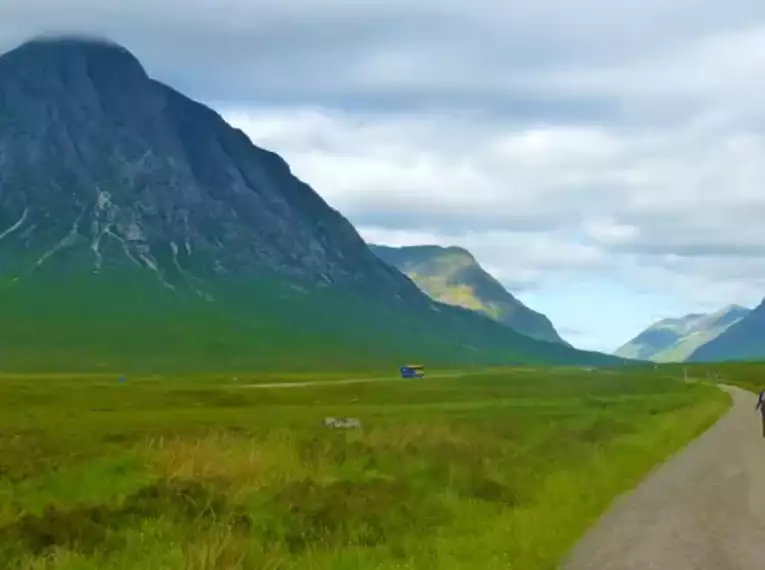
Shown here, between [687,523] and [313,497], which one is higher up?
[313,497]

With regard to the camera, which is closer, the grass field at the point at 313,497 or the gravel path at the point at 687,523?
the grass field at the point at 313,497

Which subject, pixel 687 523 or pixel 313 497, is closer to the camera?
pixel 313 497

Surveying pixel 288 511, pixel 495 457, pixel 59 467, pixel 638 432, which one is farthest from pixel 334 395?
pixel 288 511

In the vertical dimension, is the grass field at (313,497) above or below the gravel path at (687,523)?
above

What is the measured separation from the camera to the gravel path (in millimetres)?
21469

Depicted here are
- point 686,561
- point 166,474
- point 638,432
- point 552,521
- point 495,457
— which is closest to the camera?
point 686,561

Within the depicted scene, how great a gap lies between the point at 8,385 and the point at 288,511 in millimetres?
106910

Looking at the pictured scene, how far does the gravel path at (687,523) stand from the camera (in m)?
21.5

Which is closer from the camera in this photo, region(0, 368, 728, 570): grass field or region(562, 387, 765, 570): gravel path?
region(0, 368, 728, 570): grass field

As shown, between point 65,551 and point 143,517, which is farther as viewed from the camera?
point 143,517

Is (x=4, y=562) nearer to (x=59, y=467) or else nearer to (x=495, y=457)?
(x=59, y=467)

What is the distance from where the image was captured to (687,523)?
2669 centimetres

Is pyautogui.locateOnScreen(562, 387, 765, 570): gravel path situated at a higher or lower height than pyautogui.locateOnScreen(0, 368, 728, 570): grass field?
lower

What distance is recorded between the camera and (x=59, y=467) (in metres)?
31.3
